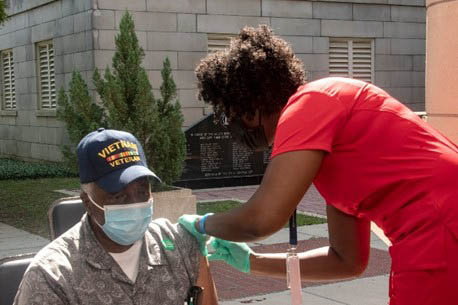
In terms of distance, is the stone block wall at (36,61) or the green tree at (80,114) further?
the stone block wall at (36,61)

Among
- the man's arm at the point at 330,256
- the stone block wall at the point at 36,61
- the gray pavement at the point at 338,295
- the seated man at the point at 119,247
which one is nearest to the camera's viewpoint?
the seated man at the point at 119,247

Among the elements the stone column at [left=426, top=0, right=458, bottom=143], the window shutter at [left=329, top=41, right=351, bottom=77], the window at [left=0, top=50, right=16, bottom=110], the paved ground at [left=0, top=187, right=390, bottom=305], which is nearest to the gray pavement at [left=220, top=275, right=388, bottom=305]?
the paved ground at [left=0, top=187, right=390, bottom=305]

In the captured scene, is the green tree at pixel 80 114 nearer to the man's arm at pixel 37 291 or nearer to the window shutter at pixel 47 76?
the window shutter at pixel 47 76

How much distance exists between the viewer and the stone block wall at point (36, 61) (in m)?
14.9

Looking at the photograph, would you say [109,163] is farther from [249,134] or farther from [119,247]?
[249,134]

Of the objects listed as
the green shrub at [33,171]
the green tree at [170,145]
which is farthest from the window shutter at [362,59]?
the green tree at [170,145]

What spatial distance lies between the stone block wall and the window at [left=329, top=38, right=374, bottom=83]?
17.6ft

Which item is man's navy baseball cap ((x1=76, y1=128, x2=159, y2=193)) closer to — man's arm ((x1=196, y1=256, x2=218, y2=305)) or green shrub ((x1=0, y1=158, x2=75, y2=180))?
man's arm ((x1=196, y1=256, x2=218, y2=305))

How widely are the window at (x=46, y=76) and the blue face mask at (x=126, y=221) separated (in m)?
14.9

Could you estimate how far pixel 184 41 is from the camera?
1464 centimetres

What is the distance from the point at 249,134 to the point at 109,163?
51 cm

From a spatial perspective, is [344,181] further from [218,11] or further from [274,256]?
[218,11]

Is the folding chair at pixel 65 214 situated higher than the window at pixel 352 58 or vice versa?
the window at pixel 352 58

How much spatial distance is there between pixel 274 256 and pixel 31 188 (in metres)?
11.5
